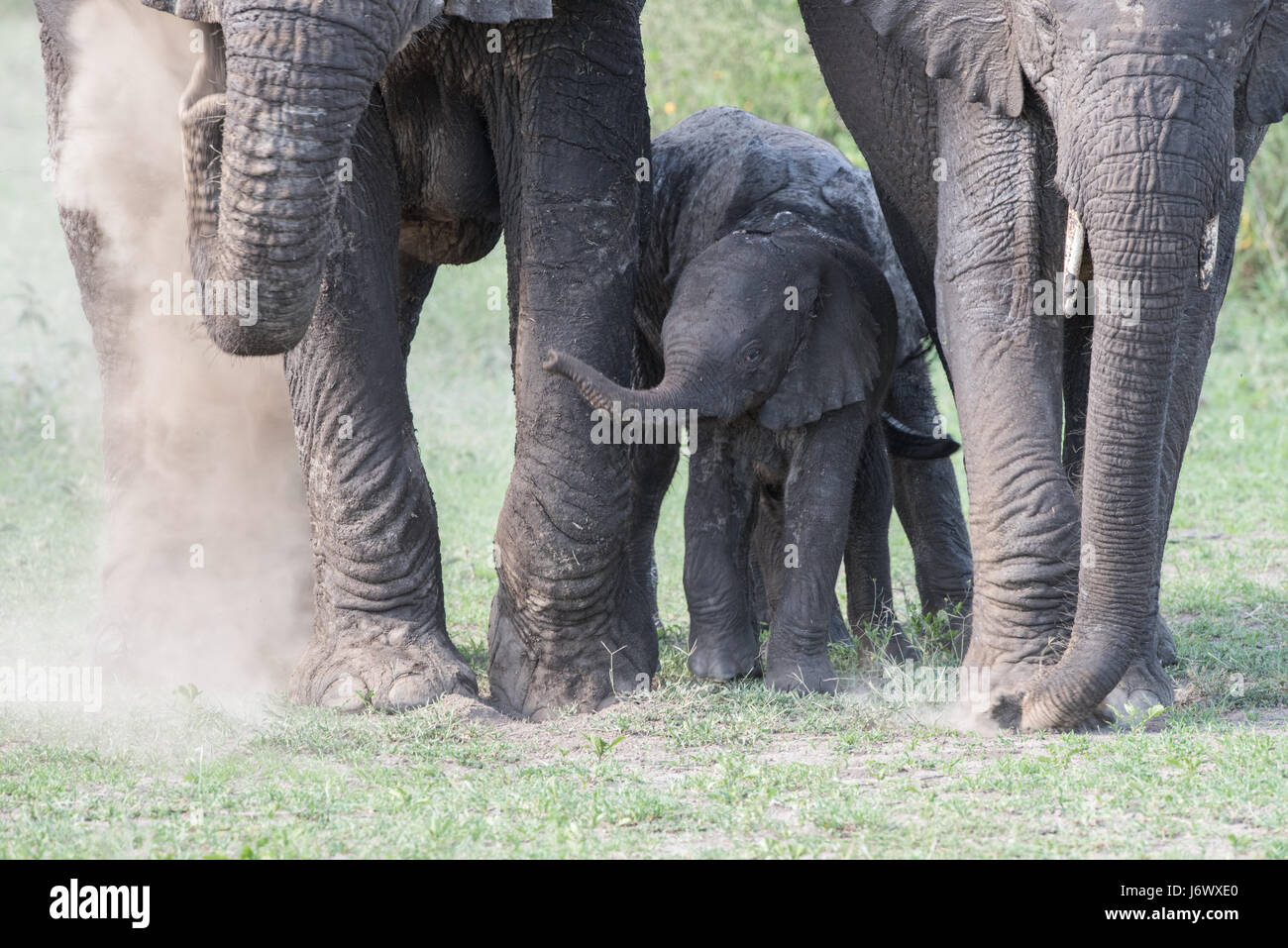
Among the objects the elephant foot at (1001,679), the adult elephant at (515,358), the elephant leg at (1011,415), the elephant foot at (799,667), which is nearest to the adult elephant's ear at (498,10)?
the adult elephant at (515,358)

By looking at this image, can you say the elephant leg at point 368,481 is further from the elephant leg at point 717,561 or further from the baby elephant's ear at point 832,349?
the baby elephant's ear at point 832,349

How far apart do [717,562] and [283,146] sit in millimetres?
2280

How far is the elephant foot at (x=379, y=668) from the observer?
5715 millimetres

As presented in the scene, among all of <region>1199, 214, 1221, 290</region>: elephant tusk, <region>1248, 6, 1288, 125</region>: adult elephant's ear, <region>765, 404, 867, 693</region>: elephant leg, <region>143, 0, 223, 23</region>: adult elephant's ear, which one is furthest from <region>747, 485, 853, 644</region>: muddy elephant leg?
<region>143, 0, 223, 23</region>: adult elephant's ear

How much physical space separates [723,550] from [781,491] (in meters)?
0.38

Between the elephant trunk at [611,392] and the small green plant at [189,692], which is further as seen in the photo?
the small green plant at [189,692]

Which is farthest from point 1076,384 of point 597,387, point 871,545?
point 597,387

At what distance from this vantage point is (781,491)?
6.46 meters

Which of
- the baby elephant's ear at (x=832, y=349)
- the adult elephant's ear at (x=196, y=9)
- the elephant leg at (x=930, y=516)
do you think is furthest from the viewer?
the elephant leg at (x=930, y=516)

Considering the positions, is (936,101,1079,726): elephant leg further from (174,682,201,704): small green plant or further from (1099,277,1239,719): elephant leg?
(174,682,201,704): small green plant

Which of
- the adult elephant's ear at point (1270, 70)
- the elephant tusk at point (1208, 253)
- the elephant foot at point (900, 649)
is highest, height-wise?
the adult elephant's ear at point (1270, 70)

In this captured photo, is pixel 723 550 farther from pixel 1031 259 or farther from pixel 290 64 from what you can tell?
pixel 290 64

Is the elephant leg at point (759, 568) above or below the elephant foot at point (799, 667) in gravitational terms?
above

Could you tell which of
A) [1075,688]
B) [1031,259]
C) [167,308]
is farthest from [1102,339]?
[167,308]
